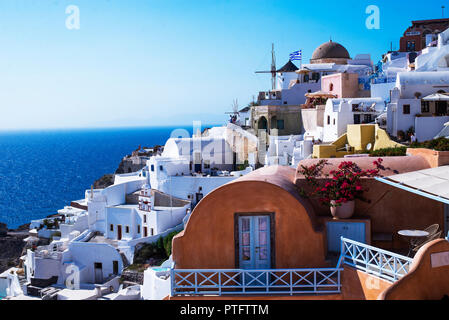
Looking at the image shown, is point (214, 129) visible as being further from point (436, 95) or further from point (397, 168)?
point (397, 168)

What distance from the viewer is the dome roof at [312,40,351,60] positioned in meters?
52.5

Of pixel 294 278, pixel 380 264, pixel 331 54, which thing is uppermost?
pixel 331 54

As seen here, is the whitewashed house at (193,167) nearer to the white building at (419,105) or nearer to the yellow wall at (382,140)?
the yellow wall at (382,140)

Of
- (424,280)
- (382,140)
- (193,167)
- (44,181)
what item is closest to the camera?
(424,280)

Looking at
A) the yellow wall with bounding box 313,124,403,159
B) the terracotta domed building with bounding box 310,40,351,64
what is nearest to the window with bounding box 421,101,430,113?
the yellow wall with bounding box 313,124,403,159

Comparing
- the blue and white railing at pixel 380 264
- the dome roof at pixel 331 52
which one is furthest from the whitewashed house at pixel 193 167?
the blue and white railing at pixel 380 264

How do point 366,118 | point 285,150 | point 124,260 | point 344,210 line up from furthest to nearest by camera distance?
point 285,150 < point 124,260 < point 366,118 < point 344,210

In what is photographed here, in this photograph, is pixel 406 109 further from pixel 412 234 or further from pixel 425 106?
pixel 412 234

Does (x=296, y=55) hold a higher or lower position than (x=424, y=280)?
higher

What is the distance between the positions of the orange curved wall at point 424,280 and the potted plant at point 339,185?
3197mm

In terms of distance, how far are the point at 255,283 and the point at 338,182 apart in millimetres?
3354

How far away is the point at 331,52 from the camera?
52.7 meters

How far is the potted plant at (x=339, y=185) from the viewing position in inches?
444

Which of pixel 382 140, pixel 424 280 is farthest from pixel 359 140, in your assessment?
pixel 424 280
